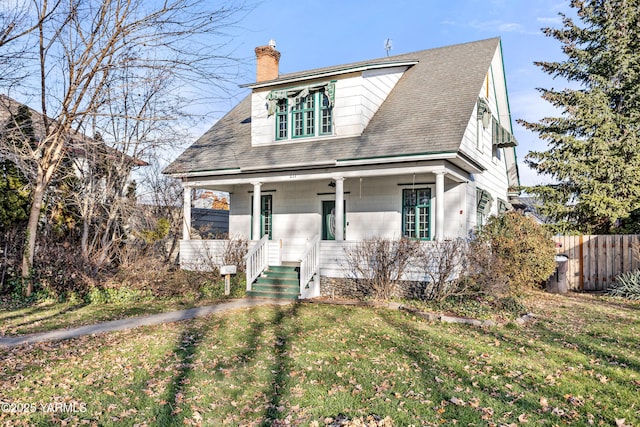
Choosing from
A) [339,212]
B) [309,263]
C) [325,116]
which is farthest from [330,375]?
[325,116]

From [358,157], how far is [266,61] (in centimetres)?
857

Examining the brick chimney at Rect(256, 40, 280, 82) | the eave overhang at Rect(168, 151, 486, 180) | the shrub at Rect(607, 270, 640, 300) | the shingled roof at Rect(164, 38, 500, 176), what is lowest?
the shrub at Rect(607, 270, 640, 300)

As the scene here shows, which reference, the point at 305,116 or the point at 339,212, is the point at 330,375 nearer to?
the point at 339,212

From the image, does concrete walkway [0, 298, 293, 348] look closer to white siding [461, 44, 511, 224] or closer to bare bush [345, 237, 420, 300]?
bare bush [345, 237, 420, 300]

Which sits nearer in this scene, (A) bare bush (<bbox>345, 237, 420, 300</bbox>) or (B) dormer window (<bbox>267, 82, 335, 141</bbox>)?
(A) bare bush (<bbox>345, 237, 420, 300</bbox>)

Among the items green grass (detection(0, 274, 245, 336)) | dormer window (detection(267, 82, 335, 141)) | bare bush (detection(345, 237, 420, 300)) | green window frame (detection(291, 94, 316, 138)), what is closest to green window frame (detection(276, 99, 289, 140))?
dormer window (detection(267, 82, 335, 141))

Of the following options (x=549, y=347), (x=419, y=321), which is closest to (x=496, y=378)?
(x=549, y=347)

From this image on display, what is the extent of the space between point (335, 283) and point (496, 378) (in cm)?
749

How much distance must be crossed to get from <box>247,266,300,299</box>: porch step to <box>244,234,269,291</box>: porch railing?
18cm

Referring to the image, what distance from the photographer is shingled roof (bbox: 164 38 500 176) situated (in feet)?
42.8

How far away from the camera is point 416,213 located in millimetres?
A: 14469

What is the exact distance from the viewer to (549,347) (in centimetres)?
757

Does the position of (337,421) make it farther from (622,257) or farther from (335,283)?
(622,257)

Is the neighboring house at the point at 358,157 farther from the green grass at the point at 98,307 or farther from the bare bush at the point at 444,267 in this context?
the green grass at the point at 98,307
